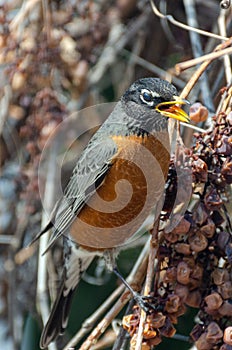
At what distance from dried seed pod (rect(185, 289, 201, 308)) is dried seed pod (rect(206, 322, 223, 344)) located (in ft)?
0.28

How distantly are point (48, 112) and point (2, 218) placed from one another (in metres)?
0.60

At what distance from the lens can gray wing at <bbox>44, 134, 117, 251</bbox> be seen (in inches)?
87.0

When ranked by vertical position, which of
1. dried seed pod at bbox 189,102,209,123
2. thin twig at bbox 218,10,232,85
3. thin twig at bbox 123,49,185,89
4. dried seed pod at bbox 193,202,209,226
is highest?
thin twig at bbox 218,10,232,85

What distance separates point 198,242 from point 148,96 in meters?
0.52

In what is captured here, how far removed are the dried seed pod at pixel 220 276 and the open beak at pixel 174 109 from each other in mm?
387

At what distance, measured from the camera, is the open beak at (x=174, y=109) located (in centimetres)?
186

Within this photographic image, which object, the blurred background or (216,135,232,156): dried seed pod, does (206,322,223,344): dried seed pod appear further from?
the blurred background

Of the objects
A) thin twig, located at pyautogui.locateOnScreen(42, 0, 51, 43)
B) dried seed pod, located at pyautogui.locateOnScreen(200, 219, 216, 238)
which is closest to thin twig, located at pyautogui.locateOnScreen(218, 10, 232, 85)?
dried seed pod, located at pyautogui.locateOnScreen(200, 219, 216, 238)

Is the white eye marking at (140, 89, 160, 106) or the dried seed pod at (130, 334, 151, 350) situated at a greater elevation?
the white eye marking at (140, 89, 160, 106)

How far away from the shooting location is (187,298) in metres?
1.77

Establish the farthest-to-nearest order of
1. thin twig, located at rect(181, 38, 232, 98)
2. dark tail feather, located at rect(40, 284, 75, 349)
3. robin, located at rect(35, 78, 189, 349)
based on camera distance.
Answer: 1. dark tail feather, located at rect(40, 284, 75, 349)
2. robin, located at rect(35, 78, 189, 349)
3. thin twig, located at rect(181, 38, 232, 98)

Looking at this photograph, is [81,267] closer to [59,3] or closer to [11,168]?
[11,168]

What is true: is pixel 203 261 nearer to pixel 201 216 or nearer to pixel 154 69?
pixel 201 216

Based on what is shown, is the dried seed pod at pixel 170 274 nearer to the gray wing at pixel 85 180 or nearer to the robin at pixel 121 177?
the robin at pixel 121 177
